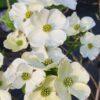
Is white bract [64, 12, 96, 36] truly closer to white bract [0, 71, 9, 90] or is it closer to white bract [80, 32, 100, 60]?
white bract [80, 32, 100, 60]

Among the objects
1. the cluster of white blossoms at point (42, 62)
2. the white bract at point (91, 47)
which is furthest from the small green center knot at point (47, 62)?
the white bract at point (91, 47)

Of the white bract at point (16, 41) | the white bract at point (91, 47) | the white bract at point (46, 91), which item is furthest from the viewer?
the white bract at point (91, 47)

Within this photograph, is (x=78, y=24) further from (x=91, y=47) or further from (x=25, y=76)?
(x=25, y=76)

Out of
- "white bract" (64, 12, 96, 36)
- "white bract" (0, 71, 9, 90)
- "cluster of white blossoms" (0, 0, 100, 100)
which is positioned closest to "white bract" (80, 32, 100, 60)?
"white bract" (64, 12, 96, 36)

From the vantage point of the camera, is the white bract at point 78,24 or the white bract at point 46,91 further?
the white bract at point 78,24

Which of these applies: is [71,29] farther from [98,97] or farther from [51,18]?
[98,97]

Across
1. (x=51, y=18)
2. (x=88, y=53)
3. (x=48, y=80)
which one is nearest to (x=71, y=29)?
(x=51, y=18)

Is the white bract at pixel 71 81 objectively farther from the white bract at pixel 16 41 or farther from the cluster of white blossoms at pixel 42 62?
the white bract at pixel 16 41

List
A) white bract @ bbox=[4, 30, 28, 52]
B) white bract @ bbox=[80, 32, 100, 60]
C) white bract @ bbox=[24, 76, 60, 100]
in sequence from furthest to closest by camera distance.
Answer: white bract @ bbox=[80, 32, 100, 60] < white bract @ bbox=[4, 30, 28, 52] < white bract @ bbox=[24, 76, 60, 100]

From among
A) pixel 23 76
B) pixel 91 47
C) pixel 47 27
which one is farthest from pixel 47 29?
pixel 91 47
